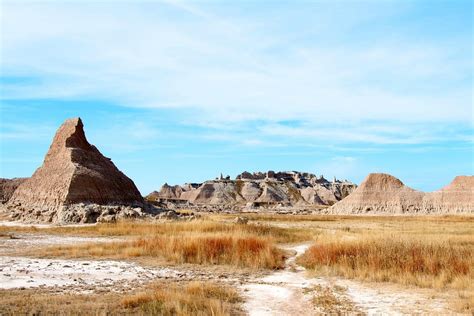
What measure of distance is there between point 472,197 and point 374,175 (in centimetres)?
1797

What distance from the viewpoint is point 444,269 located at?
14047mm

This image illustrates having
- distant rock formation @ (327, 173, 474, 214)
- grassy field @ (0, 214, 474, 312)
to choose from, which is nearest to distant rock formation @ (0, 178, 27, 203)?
grassy field @ (0, 214, 474, 312)

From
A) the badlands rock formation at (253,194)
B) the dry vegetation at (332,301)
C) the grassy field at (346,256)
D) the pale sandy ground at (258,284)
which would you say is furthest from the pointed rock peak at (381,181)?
the dry vegetation at (332,301)

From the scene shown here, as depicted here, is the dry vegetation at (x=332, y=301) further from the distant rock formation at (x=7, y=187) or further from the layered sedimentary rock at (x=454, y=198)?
the layered sedimentary rock at (x=454, y=198)

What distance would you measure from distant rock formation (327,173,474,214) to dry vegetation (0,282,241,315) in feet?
284

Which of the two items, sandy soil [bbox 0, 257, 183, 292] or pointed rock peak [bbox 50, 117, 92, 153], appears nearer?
sandy soil [bbox 0, 257, 183, 292]

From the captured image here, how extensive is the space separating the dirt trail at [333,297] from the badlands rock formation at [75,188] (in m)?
26.0

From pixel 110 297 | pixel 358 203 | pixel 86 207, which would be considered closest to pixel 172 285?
pixel 110 297

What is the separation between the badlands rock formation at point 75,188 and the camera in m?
38.9

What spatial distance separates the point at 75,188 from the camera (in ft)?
134

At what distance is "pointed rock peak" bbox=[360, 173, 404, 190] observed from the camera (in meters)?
98.1

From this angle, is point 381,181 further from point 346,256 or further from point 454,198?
point 346,256

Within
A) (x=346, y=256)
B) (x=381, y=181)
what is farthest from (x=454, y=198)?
(x=346, y=256)

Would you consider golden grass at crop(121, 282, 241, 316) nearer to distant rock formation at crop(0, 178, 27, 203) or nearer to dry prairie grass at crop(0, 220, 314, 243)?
dry prairie grass at crop(0, 220, 314, 243)
